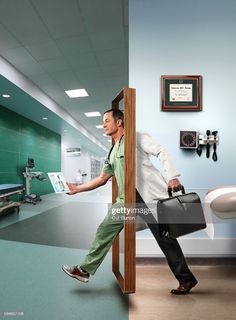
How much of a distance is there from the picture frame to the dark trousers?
4.22 feet

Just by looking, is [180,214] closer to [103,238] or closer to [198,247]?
[103,238]

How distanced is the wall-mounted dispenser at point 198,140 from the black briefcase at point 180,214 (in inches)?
38.6

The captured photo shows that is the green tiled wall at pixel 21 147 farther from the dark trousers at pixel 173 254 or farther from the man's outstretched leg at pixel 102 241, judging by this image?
the dark trousers at pixel 173 254

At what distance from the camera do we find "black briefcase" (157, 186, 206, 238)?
79.9 inches

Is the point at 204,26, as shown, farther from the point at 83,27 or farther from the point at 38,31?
the point at 38,31

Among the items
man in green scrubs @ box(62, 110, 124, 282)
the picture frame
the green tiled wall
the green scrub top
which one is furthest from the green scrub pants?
the green tiled wall

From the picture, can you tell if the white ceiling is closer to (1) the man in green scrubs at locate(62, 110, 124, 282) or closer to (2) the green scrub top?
(1) the man in green scrubs at locate(62, 110, 124, 282)

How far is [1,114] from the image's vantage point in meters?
7.58

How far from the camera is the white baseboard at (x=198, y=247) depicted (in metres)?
2.89

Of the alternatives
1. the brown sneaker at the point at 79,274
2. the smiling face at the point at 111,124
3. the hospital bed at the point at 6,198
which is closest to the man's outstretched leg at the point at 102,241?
the brown sneaker at the point at 79,274

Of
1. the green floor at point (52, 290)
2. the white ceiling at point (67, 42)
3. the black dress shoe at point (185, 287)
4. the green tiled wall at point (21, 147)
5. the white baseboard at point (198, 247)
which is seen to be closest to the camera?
the green floor at point (52, 290)

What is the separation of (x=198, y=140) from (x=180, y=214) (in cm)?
120

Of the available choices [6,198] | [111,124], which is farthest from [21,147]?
[111,124]

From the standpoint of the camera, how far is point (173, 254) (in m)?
2.22
